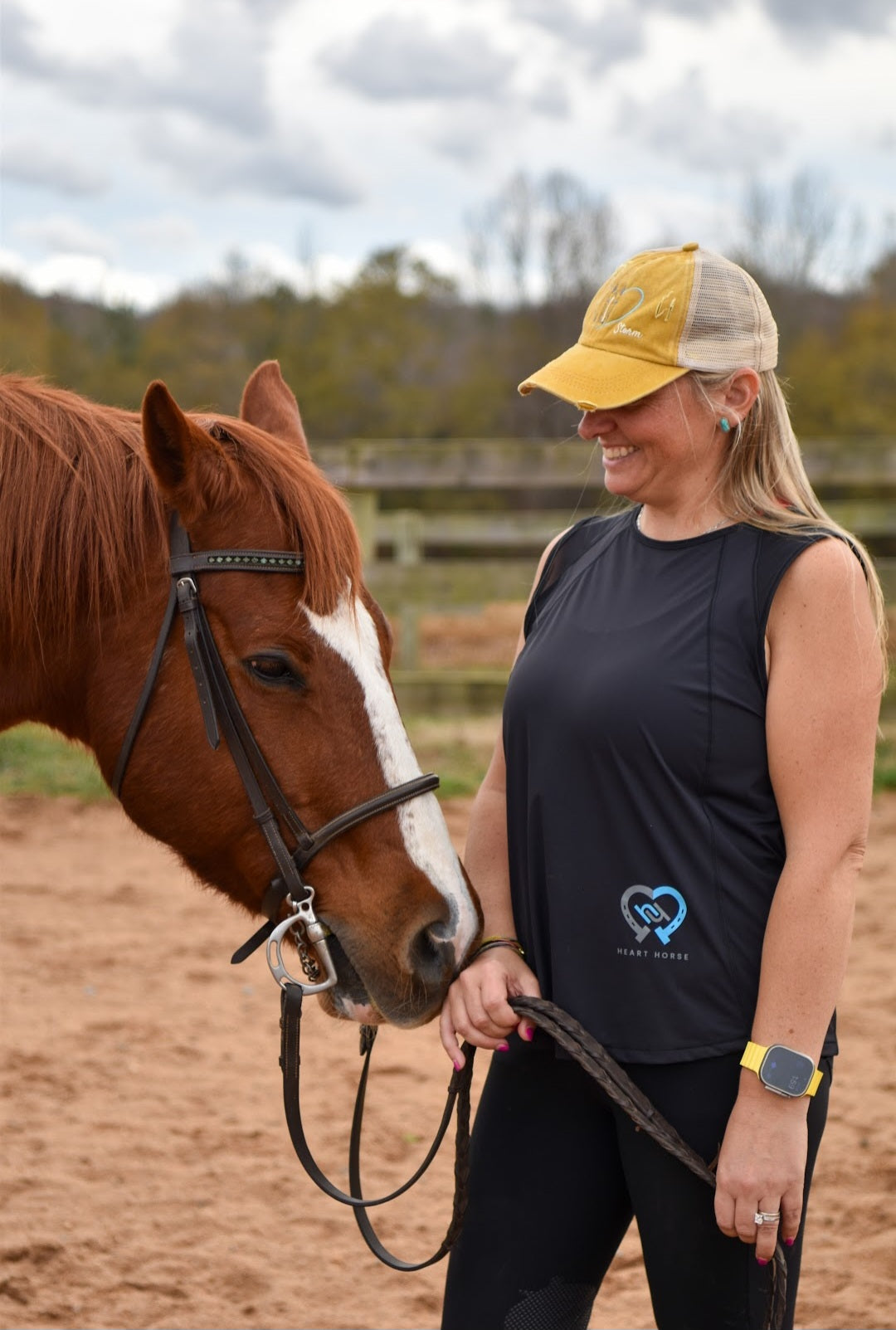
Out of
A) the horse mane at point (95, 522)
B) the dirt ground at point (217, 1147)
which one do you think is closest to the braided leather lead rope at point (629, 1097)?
the horse mane at point (95, 522)

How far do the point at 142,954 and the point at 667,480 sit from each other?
13.0ft

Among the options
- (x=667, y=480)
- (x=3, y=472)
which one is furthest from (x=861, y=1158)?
(x=3, y=472)

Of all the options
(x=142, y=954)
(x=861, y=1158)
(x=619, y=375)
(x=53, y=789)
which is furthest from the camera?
(x=53, y=789)

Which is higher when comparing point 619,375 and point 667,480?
point 619,375

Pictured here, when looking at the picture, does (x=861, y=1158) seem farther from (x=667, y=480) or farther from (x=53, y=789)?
(x=53, y=789)

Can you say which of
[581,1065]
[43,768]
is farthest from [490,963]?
[43,768]

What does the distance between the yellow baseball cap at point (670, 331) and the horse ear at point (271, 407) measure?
2.98 feet

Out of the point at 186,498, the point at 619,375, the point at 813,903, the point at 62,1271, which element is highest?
the point at 619,375

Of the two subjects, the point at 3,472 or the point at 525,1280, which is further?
the point at 3,472

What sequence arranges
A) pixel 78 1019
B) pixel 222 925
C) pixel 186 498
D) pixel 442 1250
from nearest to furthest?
pixel 442 1250 < pixel 186 498 < pixel 78 1019 < pixel 222 925

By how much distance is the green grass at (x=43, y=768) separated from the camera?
7.25 m

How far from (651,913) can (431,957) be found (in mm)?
394

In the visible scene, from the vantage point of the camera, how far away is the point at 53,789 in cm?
726

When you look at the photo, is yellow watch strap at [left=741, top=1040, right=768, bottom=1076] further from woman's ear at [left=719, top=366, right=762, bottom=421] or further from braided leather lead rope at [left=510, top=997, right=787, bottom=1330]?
woman's ear at [left=719, top=366, right=762, bottom=421]
